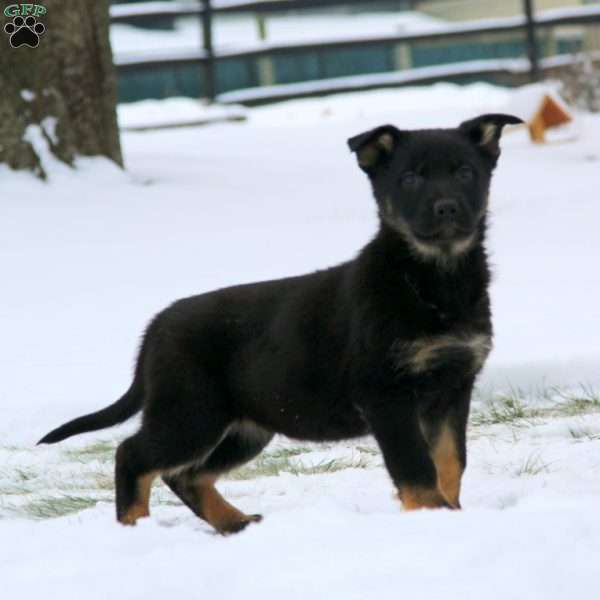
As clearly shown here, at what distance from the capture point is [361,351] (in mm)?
4023

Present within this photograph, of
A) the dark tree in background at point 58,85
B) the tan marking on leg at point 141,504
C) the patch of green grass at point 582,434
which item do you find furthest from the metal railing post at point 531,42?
the tan marking on leg at point 141,504

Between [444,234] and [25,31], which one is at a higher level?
[25,31]

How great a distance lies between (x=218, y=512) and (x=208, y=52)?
12957 millimetres

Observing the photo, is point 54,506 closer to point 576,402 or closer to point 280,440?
point 280,440

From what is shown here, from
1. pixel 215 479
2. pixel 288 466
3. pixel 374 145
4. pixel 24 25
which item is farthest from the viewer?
pixel 24 25

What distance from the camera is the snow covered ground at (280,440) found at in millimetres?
2953

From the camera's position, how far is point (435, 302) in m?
4.11

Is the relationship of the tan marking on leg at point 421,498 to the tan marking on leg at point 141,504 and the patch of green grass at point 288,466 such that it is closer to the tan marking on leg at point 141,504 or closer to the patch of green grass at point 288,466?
the tan marking on leg at point 141,504

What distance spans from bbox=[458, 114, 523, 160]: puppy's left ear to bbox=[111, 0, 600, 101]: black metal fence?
39.1ft

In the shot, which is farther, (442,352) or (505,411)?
(505,411)

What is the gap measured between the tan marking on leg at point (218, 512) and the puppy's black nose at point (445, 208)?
3.56 ft

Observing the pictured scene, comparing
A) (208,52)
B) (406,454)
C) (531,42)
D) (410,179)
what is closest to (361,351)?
(406,454)

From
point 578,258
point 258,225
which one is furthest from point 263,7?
point 578,258

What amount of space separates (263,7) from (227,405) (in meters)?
12.7
